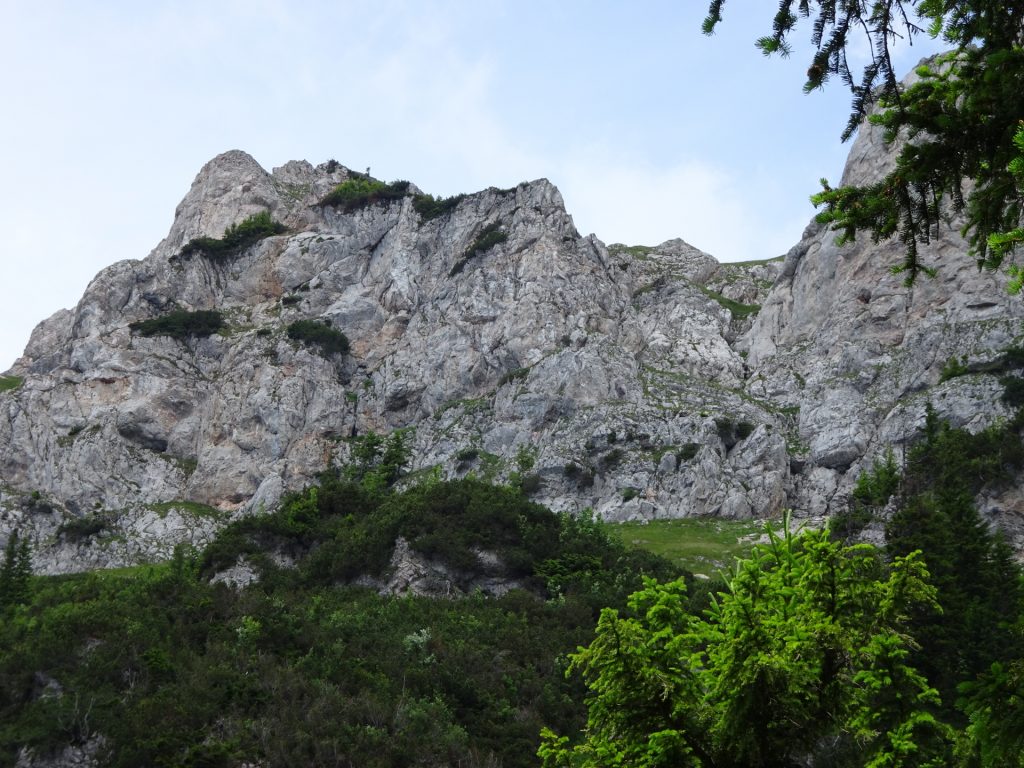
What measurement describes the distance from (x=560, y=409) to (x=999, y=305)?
1570 inches

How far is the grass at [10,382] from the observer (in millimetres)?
100569

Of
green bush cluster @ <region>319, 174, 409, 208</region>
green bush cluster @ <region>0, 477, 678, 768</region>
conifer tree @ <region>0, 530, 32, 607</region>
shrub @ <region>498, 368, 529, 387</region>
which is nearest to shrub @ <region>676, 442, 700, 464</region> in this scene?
green bush cluster @ <region>0, 477, 678, 768</region>

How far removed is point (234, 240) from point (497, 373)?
49449 millimetres

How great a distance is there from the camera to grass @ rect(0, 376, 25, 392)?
10057 centimetres

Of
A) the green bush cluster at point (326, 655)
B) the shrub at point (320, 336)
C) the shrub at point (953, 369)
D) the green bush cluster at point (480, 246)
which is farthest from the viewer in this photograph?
the green bush cluster at point (480, 246)

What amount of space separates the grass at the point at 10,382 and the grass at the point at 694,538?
77710 mm

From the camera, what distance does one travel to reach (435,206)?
112938 mm

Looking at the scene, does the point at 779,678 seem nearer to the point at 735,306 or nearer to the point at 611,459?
the point at 611,459

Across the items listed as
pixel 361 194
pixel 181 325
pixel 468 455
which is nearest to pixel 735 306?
pixel 468 455

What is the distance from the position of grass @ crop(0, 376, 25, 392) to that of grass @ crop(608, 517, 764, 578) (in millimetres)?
77710

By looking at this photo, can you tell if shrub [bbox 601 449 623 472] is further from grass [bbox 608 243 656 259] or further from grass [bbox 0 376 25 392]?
grass [bbox 0 376 25 392]

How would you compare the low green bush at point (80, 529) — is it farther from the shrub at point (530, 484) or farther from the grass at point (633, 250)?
the grass at point (633, 250)

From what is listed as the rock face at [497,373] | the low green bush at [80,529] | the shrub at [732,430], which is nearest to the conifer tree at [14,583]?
the rock face at [497,373]

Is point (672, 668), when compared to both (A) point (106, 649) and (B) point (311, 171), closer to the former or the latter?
(A) point (106, 649)
